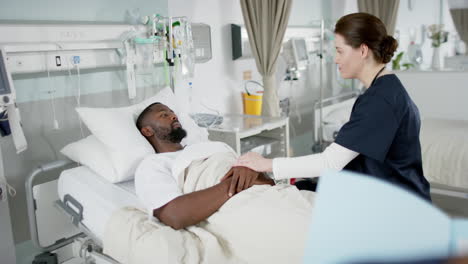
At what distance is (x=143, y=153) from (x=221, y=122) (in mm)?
976

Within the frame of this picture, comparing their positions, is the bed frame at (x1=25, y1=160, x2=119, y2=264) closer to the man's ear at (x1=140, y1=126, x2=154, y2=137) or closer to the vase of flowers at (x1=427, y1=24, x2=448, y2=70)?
the man's ear at (x1=140, y1=126, x2=154, y2=137)

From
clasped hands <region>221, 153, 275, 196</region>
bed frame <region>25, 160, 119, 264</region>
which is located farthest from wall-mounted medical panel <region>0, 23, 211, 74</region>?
clasped hands <region>221, 153, 275, 196</region>

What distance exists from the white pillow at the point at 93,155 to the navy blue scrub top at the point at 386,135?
1.16m

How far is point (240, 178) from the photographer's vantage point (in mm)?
1718

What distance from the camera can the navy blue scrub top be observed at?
5.19 feet

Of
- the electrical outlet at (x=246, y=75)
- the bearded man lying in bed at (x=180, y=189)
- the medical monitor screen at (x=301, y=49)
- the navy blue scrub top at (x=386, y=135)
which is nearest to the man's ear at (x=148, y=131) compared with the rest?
the bearded man lying in bed at (x=180, y=189)

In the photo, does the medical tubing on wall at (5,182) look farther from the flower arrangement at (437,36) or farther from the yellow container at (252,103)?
the flower arrangement at (437,36)

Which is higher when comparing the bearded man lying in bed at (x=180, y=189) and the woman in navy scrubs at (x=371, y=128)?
the woman in navy scrubs at (x=371, y=128)

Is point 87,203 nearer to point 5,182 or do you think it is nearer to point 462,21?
point 5,182

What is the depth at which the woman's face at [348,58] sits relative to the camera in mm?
1717

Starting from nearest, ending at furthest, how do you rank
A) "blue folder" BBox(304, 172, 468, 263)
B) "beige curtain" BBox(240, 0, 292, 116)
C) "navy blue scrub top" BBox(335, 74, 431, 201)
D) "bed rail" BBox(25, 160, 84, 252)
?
"blue folder" BBox(304, 172, 468, 263)
"navy blue scrub top" BBox(335, 74, 431, 201)
"bed rail" BBox(25, 160, 84, 252)
"beige curtain" BBox(240, 0, 292, 116)

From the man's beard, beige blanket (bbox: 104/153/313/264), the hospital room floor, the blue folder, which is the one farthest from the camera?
the hospital room floor

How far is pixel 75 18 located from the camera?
242cm

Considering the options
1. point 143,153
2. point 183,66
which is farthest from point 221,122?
point 143,153
